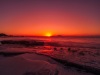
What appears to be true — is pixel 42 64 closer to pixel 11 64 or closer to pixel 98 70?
pixel 11 64

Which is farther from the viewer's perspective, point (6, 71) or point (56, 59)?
point (56, 59)

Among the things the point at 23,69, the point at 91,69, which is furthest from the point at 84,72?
the point at 23,69

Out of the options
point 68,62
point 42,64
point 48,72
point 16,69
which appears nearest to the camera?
point 48,72

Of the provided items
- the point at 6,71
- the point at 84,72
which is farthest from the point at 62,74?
the point at 6,71

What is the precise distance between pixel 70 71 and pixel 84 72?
2.15 ft

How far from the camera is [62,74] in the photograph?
218 inches

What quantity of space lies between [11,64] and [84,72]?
12.0ft

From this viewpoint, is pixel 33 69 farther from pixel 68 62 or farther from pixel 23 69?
pixel 68 62

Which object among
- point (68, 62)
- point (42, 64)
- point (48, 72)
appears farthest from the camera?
point (68, 62)

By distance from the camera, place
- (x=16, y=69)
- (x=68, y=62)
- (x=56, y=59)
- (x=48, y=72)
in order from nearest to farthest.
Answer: (x=48, y=72)
(x=16, y=69)
(x=68, y=62)
(x=56, y=59)

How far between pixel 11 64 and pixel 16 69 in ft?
2.47

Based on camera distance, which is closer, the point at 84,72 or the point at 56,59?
the point at 84,72

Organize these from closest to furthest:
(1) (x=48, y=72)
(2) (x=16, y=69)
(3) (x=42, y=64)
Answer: (1) (x=48, y=72), (2) (x=16, y=69), (3) (x=42, y=64)

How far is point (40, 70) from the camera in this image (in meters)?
5.61
